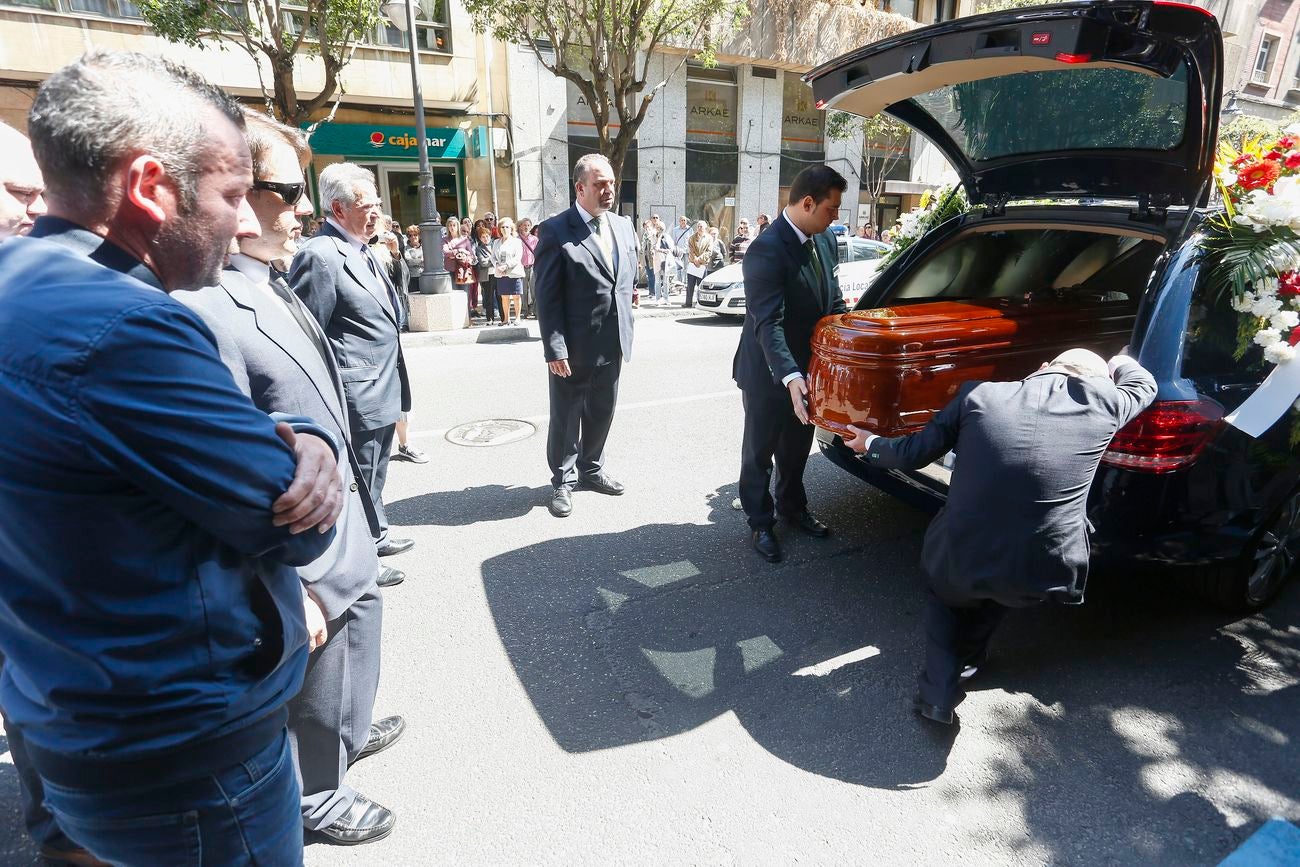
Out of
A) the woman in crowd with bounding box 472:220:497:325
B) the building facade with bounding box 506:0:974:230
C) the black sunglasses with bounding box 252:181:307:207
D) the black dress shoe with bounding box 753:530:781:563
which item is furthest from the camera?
the building facade with bounding box 506:0:974:230

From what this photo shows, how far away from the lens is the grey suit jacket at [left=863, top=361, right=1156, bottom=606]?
245cm

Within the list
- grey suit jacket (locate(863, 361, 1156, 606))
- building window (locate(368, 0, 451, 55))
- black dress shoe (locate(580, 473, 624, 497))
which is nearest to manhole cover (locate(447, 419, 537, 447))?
black dress shoe (locate(580, 473, 624, 497))

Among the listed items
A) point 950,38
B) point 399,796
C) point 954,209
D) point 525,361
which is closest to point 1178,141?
point 950,38

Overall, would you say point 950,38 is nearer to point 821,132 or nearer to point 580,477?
point 580,477

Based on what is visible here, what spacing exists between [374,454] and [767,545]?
213cm

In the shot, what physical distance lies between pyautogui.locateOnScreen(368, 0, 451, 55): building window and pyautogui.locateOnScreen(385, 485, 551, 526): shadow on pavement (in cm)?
1546

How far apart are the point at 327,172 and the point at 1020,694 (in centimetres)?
390

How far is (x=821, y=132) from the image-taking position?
2472cm

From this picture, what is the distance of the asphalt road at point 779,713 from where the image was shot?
2.32m

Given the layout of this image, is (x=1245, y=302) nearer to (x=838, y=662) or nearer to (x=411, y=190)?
(x=838, y=662)

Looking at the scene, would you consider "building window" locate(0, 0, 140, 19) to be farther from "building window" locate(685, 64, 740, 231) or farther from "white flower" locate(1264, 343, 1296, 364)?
"white flower" locate(1264, 343, 1296, 364)

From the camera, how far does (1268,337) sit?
110 inches

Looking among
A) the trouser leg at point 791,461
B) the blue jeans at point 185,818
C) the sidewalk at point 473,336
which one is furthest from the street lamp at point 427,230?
the blue jeans at point 185,818

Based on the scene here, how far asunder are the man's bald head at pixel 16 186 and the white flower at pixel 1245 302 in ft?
13.6
